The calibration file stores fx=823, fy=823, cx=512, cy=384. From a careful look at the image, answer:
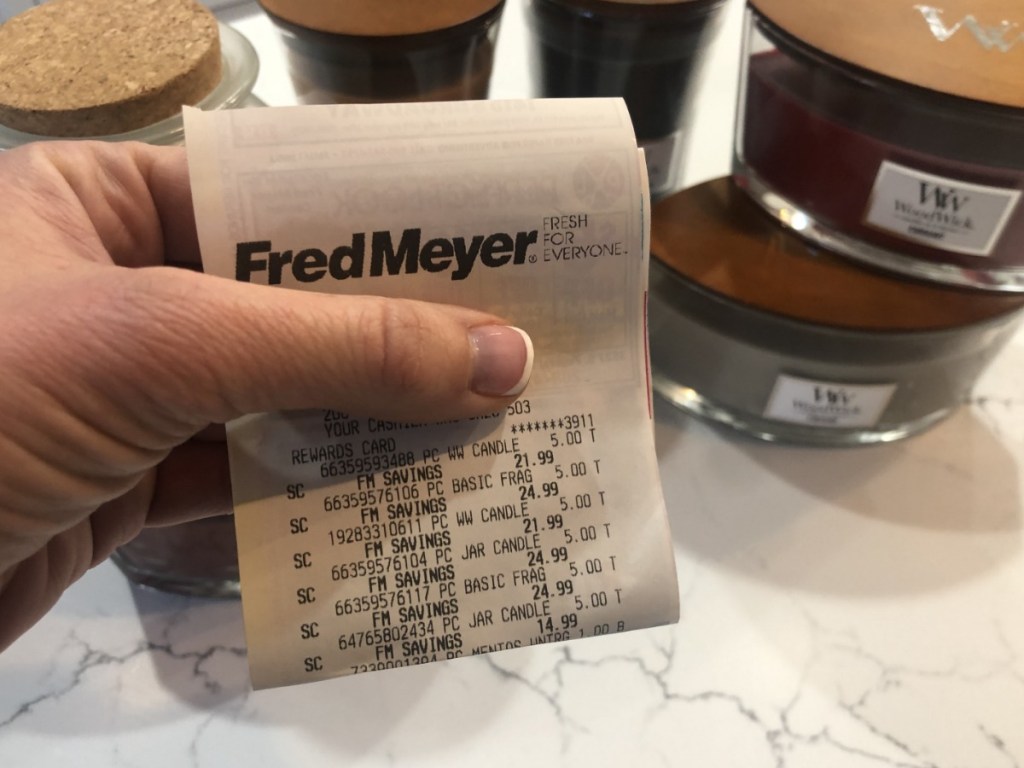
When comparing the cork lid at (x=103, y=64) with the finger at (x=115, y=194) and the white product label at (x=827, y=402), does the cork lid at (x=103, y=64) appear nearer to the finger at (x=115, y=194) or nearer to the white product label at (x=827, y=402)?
the finger at (x=115, y=194)

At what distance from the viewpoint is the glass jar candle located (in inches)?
15.9

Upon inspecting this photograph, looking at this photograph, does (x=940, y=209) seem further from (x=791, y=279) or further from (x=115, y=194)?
(x=115, y=194)

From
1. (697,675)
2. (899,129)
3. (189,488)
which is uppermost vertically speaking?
(899,129)

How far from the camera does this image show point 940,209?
0.46 m

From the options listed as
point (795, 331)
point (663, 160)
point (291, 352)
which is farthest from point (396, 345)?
point (663, 160)

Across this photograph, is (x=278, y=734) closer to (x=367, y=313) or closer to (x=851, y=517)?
(x=367, y=313)

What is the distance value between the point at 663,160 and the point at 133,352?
446mm

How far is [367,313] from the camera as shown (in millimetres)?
297

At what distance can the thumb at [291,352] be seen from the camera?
0.28 meters

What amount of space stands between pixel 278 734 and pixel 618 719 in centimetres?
18

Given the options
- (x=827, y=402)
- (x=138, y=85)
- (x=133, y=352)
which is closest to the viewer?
(x=133, y=352)

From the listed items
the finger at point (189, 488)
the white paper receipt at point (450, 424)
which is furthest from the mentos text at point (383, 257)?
the finger at point (189, 488)

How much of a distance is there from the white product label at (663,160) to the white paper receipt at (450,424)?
0.28 m

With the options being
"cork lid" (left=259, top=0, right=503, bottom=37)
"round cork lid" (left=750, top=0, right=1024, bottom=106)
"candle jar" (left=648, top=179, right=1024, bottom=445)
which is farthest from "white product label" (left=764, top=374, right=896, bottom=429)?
"cork lid" (left=259, top=0, right=503, bottom=37)
